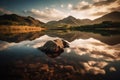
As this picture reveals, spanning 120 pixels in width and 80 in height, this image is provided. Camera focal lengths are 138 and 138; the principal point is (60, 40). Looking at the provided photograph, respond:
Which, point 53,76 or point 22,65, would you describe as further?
point 22,65

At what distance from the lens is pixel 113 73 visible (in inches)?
330

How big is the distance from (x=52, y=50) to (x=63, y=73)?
6174 mm

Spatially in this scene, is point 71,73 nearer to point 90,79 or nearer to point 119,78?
point 90,79

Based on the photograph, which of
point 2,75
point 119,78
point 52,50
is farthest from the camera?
point 52,50

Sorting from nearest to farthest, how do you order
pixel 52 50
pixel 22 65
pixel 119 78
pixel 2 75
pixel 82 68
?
pixel 119 78 → pixel 2 75 → pixel 82 68 → pixel 22 65 → pixel 52 50

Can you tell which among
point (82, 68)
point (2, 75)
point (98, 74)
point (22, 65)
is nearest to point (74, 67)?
point (82, 68)

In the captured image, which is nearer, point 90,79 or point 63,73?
point 90,79

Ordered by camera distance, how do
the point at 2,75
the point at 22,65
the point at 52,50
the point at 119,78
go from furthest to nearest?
1. the point at 52,50
2. the point at 22,65
3. the point at 2,75
4. the point at 119,78

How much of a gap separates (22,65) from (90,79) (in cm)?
523

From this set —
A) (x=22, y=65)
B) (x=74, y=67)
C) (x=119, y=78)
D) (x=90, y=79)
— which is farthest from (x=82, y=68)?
(x=22, y=65)

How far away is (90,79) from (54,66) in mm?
Answer: 3161

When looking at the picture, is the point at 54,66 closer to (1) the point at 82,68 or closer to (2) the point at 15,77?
(1) the point at 82,68

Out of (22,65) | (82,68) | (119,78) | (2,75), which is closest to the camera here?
(119,78)

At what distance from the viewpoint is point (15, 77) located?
795 centimetres
